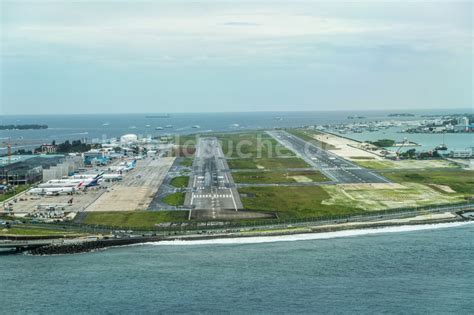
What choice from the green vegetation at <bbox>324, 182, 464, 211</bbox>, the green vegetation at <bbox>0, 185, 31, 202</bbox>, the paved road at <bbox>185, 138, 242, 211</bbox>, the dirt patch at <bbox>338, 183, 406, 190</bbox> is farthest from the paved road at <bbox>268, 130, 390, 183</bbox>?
the green vegetation at <bbox>0, 185, 31, 202</bbox>

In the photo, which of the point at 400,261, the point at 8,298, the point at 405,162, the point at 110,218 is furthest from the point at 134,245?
the point at 405,162

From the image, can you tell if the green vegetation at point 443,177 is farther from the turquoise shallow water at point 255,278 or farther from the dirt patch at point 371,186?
the turquoise shallow water at point 255,278

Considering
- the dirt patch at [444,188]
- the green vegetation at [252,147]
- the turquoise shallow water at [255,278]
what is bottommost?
the turquoise shallow water at [255,278]

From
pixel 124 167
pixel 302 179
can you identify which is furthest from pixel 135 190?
pixel 302 179

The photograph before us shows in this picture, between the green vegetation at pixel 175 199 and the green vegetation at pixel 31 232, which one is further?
the green vegetation at pixel 175 199

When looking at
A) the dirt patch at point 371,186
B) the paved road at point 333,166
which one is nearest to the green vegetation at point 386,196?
the dirt patch at point 371,186

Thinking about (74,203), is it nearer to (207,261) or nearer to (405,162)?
(207,261)
